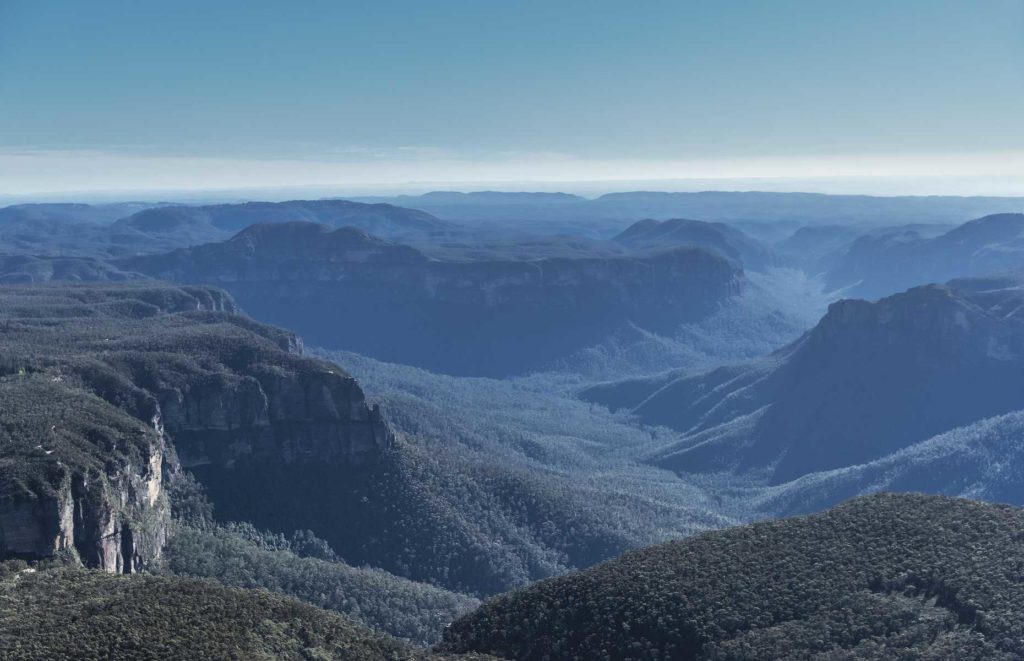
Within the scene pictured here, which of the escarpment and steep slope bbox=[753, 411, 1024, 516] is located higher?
the escarpment

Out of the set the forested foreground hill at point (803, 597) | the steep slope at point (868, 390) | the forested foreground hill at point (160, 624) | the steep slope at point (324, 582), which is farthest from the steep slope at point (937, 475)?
the forested foreground hill at point (160, 624)

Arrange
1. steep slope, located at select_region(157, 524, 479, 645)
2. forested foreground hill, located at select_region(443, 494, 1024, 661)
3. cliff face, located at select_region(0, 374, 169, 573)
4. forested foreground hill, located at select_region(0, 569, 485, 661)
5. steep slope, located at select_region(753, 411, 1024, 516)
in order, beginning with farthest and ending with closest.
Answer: steep slope, located at select_region(753, 411, 1024, 516)
steep slope, located at select_region(157, 524, 479, 645)
cliff face, located at select_region(0, 374, 169, 573)
forested foreground hill, located at select_region(443, 494, 1024, 661)
forested foreground hill, located at select_region(0, 569, 485, 661)

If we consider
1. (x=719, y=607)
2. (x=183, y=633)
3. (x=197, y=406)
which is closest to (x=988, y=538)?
(x=719, y=607)

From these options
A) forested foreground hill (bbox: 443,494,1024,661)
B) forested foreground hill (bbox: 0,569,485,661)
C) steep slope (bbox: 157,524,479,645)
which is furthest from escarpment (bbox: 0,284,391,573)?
forested foreground hill (bbox: 443,494,1024,661)

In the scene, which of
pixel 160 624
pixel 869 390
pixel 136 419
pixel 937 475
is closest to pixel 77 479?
pixel 136 419

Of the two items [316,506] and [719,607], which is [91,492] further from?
[719,607]

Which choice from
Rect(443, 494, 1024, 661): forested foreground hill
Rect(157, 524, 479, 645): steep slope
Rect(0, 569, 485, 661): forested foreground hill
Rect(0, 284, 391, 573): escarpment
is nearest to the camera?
Rect(0, 569, 485, 661): forested foreground hill

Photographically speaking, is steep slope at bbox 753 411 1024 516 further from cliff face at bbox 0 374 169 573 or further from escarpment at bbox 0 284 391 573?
cliff face at bbox 0 374 169 573

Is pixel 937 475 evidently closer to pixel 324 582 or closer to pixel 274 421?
pixel 324 582
